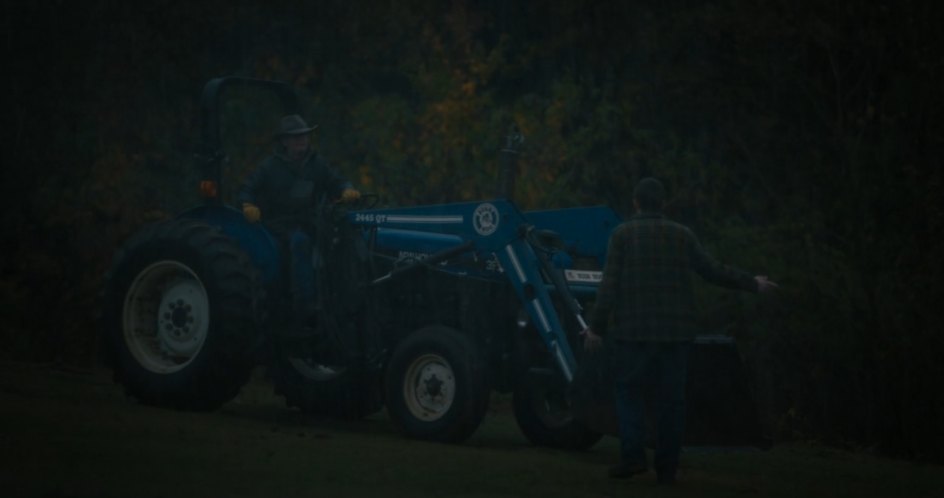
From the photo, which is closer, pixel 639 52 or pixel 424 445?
pixel 424 445

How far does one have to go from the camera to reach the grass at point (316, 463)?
28.9 ft

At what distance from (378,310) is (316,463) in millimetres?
2951

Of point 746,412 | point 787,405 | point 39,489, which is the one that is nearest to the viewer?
point 39,489

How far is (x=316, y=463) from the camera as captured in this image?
9883mm

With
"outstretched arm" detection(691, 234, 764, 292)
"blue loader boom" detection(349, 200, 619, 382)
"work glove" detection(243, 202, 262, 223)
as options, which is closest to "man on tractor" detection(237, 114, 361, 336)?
"work glove" detection(243, 202, 262, 223)

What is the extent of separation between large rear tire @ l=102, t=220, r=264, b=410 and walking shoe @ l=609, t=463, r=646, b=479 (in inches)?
147

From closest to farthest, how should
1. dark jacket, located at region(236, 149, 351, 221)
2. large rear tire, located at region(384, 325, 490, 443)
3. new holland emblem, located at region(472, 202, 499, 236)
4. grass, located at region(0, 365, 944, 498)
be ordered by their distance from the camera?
grass, located at region(0, 365, 944, 498)
large rear tire, located at region(384, 325, 490, 443)
new holland emblem, located at region(472, 202, 499, 236)
dark jacket, located at region(236, 149, 351, 221)

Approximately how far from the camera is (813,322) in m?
14.6

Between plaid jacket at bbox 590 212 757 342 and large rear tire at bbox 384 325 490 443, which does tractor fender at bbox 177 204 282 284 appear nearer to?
large rear tire at bbox 384 325 490 443

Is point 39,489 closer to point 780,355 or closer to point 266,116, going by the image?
point 780,355

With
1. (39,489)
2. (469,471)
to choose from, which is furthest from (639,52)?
(39,489)

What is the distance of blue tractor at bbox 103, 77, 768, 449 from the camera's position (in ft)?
38.8

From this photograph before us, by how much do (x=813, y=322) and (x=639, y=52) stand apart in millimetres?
9375

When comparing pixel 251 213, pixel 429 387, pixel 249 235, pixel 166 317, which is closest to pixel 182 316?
pixel 166 317
